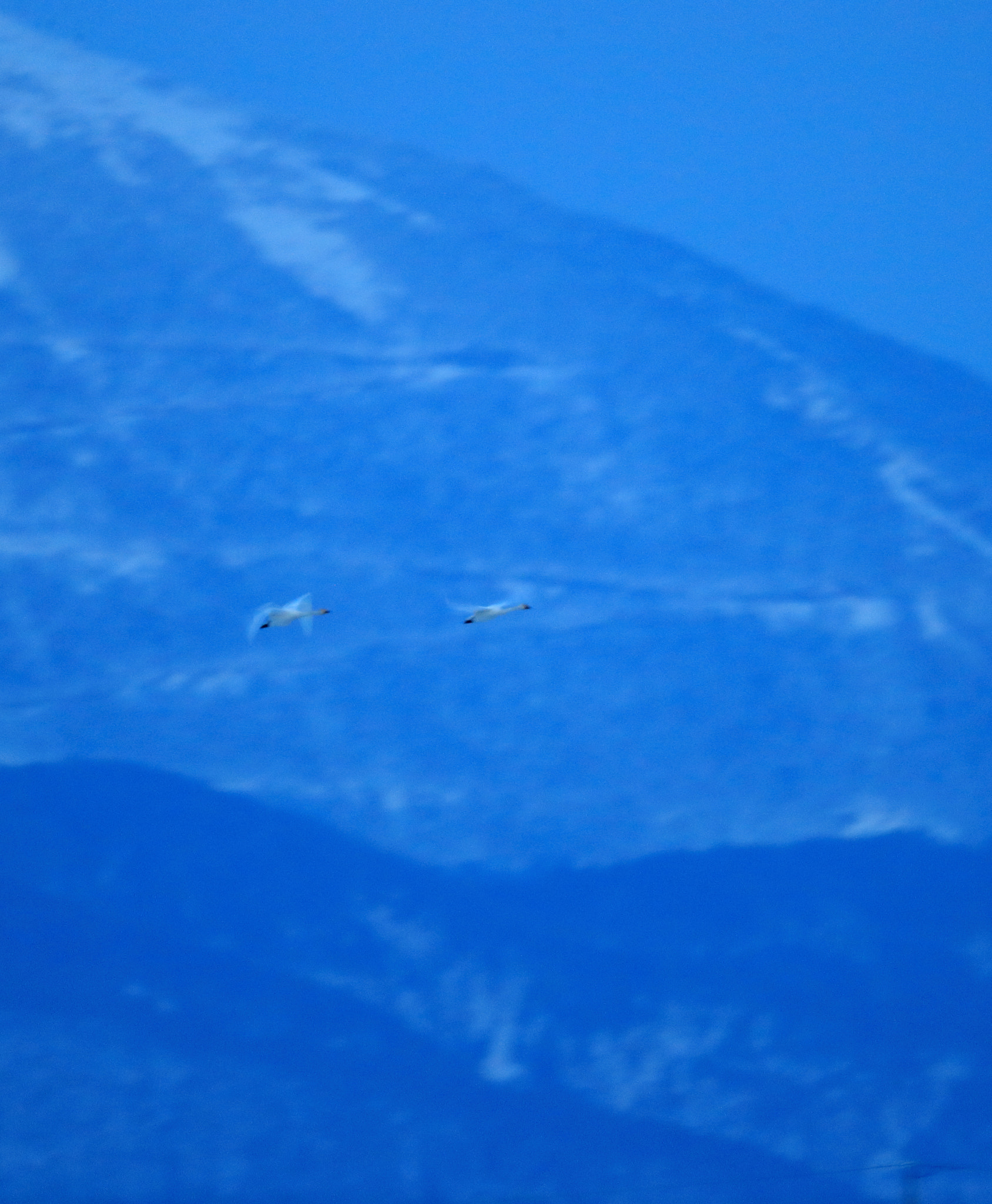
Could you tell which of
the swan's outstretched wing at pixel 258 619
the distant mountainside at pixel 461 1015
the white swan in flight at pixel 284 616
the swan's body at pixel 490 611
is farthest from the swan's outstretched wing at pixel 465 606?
the distant mountainside at pixel 461 1015

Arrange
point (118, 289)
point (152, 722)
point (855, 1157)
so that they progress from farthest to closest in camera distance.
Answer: point (118, 289) → point (152, 722) → point (855, 1157)

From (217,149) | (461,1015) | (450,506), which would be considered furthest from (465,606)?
(217,149)

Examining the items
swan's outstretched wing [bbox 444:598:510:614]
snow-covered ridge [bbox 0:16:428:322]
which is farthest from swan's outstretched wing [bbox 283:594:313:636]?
snow-covered ridge [bbox 0:16:428:322]

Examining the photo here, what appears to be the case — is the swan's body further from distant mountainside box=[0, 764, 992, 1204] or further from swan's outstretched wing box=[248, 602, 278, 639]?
distant mountainside box=[0, 764, 992, 1204]

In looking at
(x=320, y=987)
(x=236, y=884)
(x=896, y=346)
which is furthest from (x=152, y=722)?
(x=896, y=346)

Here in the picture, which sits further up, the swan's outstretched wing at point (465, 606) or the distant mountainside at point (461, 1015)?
the swan's outstretched wing at point (465, 606)

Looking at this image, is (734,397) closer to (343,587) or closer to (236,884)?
(343,587)

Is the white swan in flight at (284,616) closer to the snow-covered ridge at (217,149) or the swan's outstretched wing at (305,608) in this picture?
the swan's outstretched wing at (305,608)
